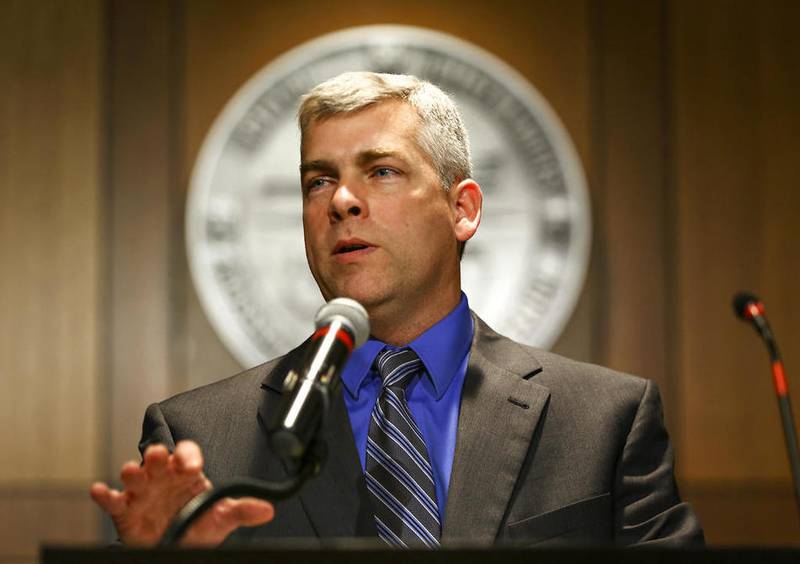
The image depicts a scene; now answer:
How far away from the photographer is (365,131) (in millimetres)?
2105

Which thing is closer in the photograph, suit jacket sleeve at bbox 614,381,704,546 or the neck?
suit jacket sleeve at bbox 614,381,704,546

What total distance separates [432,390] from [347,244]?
0.30 meters

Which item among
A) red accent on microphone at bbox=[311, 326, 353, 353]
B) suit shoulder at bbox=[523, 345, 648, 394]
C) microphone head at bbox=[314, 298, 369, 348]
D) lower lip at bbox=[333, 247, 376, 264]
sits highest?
lower lip at bbox=[333, 247, 376, 264]

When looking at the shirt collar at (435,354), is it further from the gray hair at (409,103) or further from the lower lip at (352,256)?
the gray hair at (409,103)

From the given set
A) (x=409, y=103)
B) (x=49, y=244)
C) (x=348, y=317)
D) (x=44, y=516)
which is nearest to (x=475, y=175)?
(x=49, y=244)

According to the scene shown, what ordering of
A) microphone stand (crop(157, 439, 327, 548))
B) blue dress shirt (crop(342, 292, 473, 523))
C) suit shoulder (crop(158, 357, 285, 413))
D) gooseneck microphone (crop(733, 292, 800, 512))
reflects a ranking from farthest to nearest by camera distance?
gooseneck microphone (crop(733, 292, 800, 512)) < suit shoulder (crop(158, 357, 285, 413)) < blue dress shirt (crop(342, 292, 473, 523)) < microphone stand (crop(157, 439, 327, 548))

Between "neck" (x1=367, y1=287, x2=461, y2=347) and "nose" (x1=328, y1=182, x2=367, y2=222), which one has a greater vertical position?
"nose" (x1=328, y1=182, x2=367, y2=222)

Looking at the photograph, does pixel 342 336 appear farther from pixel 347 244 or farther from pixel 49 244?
pixel 49 244

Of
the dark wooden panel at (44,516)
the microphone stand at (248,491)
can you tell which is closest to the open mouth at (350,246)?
the microphone stand at (248,491)

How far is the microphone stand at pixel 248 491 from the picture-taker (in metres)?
1.24

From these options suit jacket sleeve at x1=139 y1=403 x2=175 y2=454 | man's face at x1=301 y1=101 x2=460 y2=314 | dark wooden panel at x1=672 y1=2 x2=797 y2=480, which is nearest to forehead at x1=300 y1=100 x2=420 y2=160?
man's face at x1=301 y1=101 x2=460 y2=314

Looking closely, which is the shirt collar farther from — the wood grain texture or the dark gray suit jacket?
the wood grain texture

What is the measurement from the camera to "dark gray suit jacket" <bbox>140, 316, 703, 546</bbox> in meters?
1.92

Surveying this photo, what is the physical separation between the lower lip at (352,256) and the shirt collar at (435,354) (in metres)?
0.17
